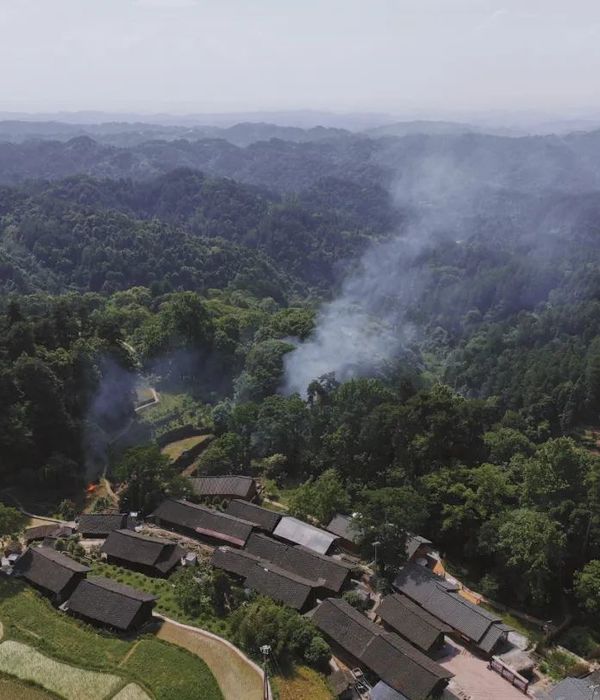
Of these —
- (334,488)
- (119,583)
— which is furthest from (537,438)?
(119,583)

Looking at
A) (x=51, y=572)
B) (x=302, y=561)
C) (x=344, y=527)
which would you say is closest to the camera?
(x=51, y=572)

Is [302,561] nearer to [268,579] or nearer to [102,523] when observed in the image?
[268,579]

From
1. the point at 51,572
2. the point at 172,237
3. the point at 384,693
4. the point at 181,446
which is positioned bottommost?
the point at 384,693

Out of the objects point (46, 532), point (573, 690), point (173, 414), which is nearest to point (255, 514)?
point (46, 532)

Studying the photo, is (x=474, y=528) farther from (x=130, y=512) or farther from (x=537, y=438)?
(x=537, y=438)

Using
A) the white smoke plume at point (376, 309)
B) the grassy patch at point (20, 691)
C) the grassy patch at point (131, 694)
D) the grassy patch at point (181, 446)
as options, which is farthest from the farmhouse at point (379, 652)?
the white smoke plume at point (376, 309)

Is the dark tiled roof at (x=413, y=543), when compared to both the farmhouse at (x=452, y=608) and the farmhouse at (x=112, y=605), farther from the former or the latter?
the farmhouse at (x=112, y=605)

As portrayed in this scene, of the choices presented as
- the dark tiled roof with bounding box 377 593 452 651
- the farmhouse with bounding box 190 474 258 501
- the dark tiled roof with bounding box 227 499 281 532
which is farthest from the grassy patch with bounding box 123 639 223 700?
the farmhouse with bounding box 190 474 258 501
